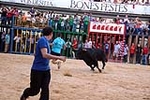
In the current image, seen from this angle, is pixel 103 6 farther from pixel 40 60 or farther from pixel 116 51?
pixel 40 60

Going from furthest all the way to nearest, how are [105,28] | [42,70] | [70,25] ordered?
1. [105,28]
2. [70,25]
3. [42,70]

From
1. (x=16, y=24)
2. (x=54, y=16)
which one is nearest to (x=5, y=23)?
(x=16, y=24)

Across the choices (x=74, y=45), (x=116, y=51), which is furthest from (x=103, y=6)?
(x=74, y=45)

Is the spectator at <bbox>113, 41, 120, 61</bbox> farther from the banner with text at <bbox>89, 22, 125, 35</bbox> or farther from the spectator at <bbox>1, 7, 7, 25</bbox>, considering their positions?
the spectator at <bbox>1, 7, 7, 25</bbox>

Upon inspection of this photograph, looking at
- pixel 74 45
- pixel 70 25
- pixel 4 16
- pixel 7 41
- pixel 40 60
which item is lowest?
pixel 74 45

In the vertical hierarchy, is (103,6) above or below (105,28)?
above

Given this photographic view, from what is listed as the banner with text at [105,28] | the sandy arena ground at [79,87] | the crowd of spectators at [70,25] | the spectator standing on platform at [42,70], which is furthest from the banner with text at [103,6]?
the spectator standing on platform at [42,70]

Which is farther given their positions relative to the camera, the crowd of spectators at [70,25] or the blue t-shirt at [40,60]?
the crowd of spectators at [70,25]

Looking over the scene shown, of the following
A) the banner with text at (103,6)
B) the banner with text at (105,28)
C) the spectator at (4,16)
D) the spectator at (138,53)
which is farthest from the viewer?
the banner with text at (103,6)

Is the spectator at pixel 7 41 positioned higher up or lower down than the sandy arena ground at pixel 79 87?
lower down

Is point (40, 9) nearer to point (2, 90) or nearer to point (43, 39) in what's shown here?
point (2, 90)

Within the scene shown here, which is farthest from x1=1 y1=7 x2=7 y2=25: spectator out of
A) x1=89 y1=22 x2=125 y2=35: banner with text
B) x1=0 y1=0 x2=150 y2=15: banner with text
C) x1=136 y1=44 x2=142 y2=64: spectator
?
x1=136 y1=44 x2=142 y2=64: spectator

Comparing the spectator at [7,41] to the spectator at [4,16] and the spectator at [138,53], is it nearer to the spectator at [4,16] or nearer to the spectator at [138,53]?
the spectator at [4,16]

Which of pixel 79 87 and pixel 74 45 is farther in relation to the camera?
pixel 74 45
